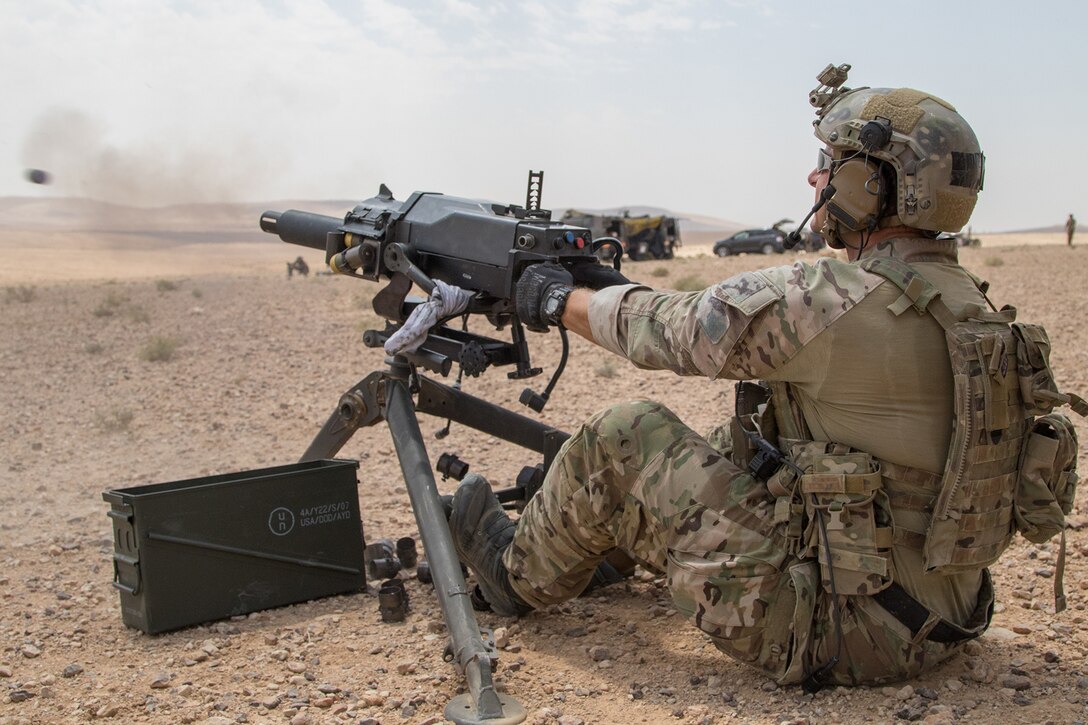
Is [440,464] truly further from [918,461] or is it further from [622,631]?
[918,461]

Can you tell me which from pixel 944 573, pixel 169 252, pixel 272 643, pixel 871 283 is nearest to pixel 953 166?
pixel 871 283

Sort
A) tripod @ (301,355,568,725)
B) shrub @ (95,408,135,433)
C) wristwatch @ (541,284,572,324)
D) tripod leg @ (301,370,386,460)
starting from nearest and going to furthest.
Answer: tripod @ (301,355,568,725) < wristwatch @ (541,284,572,324) < tripod leg @ (301,370,386,460) < shrub @ (95,408,135,433)

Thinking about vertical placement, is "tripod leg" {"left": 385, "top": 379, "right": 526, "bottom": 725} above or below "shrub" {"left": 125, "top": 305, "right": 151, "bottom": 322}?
above

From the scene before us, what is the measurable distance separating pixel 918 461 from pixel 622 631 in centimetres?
150

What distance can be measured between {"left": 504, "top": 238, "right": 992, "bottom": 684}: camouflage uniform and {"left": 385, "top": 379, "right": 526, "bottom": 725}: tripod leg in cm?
53

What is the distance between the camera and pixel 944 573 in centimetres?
330

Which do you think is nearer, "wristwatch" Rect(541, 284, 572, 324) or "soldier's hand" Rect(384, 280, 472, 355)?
"wristwatch" Rect(541, 284, 572, 324)

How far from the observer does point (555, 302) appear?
3791mm

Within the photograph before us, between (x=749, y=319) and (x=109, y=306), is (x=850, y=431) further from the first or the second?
(x=109, y=306)

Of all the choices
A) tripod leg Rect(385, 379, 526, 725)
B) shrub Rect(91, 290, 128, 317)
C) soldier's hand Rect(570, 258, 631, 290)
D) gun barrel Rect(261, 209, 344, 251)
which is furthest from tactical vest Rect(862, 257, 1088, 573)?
shrub Rect(91, 290, 128, 317)

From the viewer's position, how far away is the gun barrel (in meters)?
4.93

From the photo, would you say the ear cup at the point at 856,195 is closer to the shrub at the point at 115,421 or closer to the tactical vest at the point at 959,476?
the tactical vest at the point at 959,476

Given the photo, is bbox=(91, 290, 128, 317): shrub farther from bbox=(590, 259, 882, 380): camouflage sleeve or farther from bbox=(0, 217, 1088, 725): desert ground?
bbox=(590, 259, 882, 380): camouflage sleeve

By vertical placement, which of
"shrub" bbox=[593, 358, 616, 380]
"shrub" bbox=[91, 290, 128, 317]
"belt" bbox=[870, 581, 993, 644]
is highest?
"belt" bbox=[870, 581, 993, 644]
